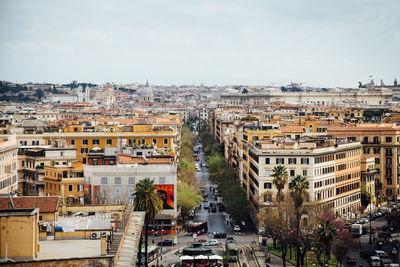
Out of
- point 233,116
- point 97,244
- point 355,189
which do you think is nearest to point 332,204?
point 355,189

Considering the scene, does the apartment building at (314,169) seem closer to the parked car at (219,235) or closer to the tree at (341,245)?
the parked car at (219,235)

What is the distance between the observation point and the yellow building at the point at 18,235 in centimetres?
2377

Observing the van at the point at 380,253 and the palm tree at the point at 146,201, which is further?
the van at the point at 380,253

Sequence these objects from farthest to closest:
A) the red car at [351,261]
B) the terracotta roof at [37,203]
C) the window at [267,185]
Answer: the window at [267,185], the red car at [351,261], the terracotta roof at [37,203]

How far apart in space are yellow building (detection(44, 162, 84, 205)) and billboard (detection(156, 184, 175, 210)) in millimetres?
7046

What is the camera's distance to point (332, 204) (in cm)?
7825

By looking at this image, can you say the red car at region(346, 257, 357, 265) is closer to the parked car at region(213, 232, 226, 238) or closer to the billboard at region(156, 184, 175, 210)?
the parked car at region(213, 232, 226, 238)

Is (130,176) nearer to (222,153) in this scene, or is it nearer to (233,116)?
(222,153)

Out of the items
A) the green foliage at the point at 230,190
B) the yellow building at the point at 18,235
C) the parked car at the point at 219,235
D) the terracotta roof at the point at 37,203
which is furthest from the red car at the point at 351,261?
the yellow building at the point at 18,235

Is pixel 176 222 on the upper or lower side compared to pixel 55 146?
lower

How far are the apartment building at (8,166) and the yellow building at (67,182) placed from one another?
297 inches

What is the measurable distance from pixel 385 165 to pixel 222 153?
47114mm

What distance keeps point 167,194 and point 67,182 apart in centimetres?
911

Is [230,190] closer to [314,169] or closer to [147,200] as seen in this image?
[314,169]
